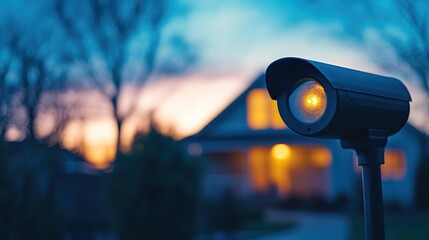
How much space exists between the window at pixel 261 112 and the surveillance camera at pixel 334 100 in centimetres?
2275

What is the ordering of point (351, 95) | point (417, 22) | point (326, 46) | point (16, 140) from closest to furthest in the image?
point (351, 95)
point (417, 22)
point (326, 46)
point (16, 140)

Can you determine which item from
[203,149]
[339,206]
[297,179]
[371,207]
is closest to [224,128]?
[203,149]

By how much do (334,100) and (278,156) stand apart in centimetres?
2433

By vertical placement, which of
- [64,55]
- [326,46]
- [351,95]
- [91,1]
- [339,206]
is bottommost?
[339,206]

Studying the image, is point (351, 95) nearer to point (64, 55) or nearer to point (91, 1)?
point (64, 55)

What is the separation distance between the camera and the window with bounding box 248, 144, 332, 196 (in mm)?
26359

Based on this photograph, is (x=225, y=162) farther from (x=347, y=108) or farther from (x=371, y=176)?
(x=347, y=108)

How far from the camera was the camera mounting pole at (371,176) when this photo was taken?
249cm

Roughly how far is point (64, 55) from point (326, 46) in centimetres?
939

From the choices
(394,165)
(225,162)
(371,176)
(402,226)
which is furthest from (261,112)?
(371,176)

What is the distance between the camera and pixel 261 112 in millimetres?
25984

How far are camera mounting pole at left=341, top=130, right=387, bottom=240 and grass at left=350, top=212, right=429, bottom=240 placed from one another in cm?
982

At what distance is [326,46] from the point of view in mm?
10562

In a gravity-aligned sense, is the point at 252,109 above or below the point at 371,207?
above
